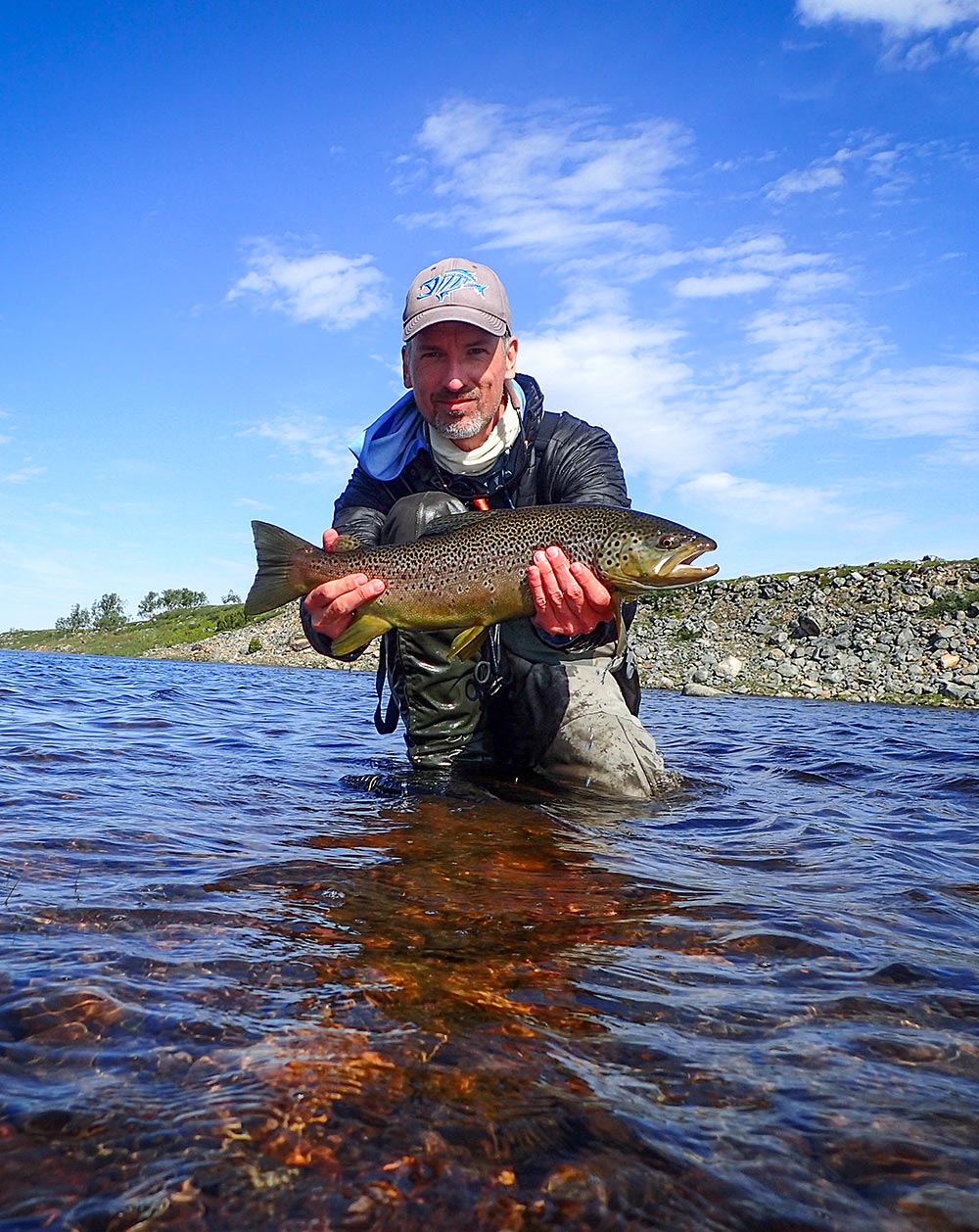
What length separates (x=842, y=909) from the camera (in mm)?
3518

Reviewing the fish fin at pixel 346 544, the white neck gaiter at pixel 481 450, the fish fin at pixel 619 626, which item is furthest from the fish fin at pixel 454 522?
the white neck gaiter at pixel 481 450

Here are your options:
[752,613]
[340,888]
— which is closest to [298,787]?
[340,888]

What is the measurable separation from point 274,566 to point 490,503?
1.91 metres

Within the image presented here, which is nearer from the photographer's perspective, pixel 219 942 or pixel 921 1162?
pixel 921 1162

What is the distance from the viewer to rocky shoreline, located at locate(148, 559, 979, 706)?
25984 mm

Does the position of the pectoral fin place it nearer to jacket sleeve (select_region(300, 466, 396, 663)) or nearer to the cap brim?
jacket sleeve (select_region(300, 466, 396, 663))

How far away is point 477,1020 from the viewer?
2.36 meters

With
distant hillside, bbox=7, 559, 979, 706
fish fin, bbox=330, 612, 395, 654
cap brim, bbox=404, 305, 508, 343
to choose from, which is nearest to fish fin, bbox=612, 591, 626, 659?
fish fin, bbox=330, 612, 395, 654

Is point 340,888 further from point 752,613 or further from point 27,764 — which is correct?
point 752,613

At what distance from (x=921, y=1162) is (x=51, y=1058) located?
6.13 feet

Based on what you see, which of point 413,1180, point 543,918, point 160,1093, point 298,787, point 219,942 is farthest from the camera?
point 298,787

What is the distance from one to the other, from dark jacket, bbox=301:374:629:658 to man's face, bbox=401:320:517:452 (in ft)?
1.22

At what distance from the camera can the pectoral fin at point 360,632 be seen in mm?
5457

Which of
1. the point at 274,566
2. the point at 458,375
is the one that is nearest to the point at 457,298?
the point at 458,375
